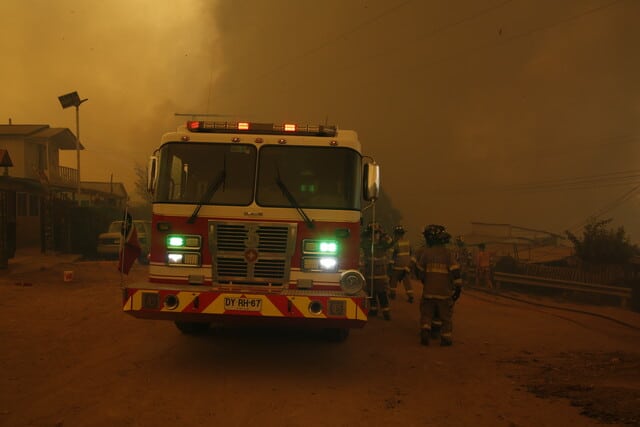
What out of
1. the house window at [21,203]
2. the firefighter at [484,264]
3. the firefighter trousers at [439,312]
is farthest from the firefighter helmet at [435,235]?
the house window at [21,203]

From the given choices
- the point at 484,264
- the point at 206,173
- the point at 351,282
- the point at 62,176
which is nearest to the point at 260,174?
the point at 206,173

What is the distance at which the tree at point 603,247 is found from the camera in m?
17.0

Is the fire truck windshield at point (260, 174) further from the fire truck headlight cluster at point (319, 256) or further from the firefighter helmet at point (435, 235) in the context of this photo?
the firefighter helmet at point (435, 235)

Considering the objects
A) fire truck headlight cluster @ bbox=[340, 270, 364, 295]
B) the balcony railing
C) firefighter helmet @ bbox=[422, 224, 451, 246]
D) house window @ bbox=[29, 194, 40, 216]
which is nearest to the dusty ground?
fire truck headlight cluster @ bbox=[340, 270, 364, 295]

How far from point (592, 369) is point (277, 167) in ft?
14.5

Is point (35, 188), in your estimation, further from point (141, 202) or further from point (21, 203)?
point (141, 202)

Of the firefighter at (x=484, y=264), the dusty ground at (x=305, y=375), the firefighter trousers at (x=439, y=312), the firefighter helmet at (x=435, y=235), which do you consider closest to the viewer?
the dusty ground at (x=305, y=375)

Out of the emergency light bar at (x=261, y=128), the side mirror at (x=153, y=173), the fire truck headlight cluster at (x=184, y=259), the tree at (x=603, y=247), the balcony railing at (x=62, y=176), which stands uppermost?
the balcony railing at (x=62, y=176)

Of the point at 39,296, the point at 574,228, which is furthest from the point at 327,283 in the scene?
the point at 574,228

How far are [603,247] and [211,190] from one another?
1467 cm

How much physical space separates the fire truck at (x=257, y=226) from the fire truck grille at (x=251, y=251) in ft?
0.04

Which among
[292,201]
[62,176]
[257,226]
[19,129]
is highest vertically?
[19,129]

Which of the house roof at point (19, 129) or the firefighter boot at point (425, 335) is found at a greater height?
the house roof at point (19, 129)

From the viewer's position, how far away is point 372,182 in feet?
21.3
